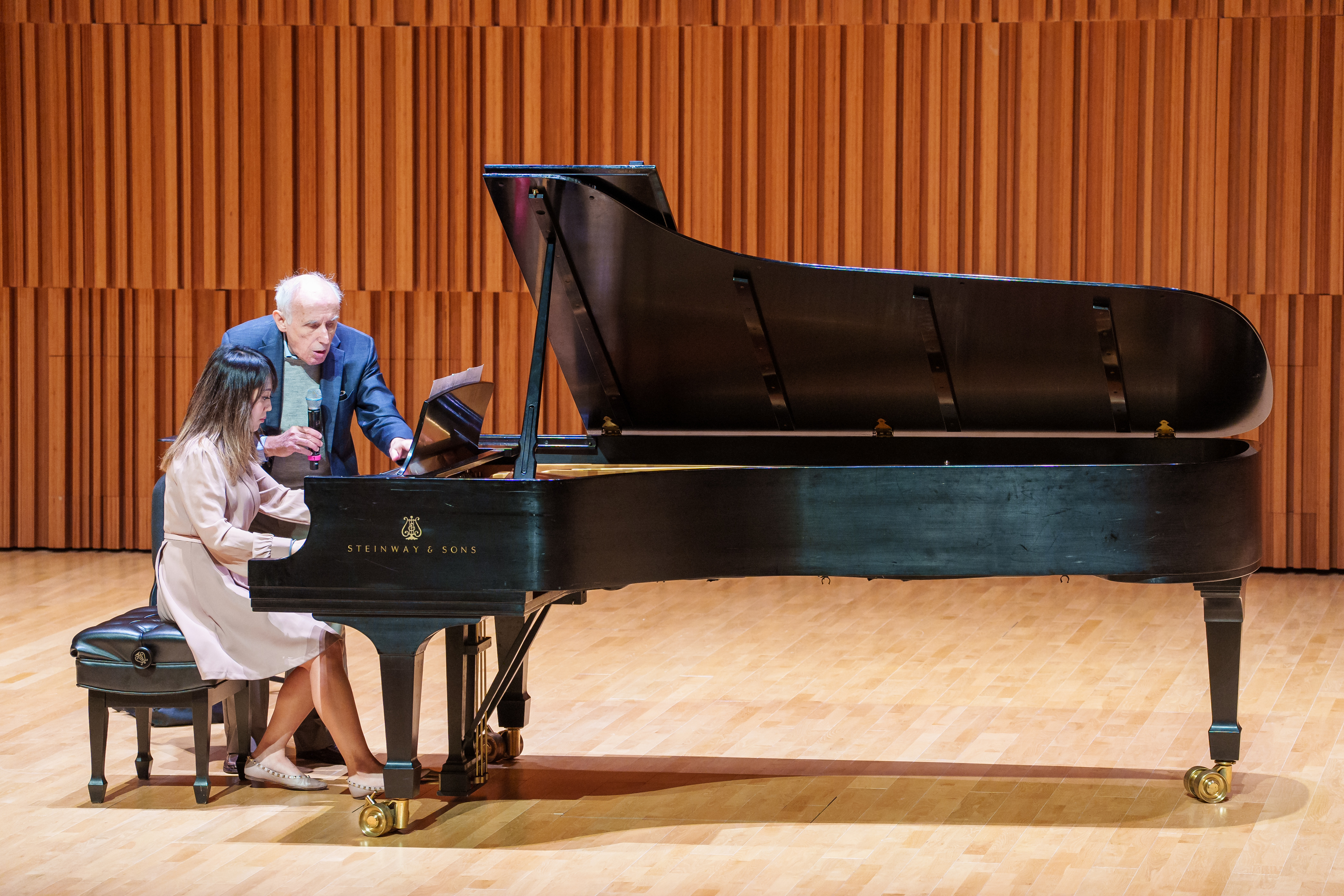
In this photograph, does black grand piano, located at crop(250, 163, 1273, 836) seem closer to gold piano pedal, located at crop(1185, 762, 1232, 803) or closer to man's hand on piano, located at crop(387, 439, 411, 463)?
gold piano pedal, located at crop(1185, 762, 1232, 803)

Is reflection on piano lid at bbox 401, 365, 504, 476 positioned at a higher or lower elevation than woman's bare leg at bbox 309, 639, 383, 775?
higher

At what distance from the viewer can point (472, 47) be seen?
25.3ft

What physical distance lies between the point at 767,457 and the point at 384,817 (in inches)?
60.0

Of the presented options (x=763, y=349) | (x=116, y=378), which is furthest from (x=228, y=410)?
(x=116, y=378)

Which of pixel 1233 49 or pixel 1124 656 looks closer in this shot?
pixel 1124 656

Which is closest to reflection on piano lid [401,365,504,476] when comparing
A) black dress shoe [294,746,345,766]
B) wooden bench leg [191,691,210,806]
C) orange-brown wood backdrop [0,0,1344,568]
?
wooden bench leg [191,691,210,806]

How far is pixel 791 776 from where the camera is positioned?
158 inches

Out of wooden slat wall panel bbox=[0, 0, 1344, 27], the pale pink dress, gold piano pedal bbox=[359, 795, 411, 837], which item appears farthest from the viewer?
wooden slat wall panel bbox=[0, 0, 1344, 27]

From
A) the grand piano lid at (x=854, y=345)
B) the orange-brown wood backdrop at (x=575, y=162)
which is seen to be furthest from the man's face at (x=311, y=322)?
the orange-brown wood backdrop at (x=575, y=162)

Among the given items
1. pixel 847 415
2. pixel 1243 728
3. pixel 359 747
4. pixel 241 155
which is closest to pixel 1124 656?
pixel 1243 728

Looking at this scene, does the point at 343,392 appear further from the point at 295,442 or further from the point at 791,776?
the point at 791,776

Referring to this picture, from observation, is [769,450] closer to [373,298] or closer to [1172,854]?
[1172,854]

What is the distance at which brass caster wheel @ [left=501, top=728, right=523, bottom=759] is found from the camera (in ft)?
13.7

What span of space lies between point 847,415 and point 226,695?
5.91 feet
